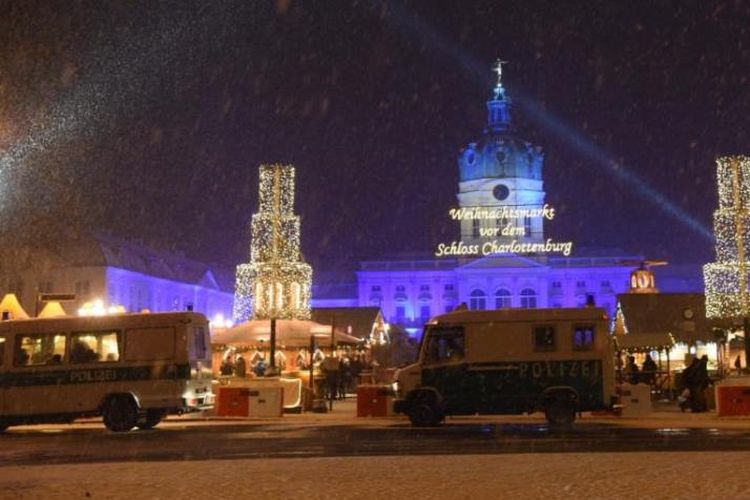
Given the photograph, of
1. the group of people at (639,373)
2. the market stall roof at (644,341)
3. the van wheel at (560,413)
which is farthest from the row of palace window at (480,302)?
the van wheel at (560,413)

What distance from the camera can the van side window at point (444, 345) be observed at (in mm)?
22734

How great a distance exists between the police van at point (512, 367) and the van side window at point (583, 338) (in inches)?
0.6

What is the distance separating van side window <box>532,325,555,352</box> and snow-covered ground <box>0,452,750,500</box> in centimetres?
759

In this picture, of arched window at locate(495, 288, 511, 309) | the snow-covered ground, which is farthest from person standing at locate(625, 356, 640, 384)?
arched window at locate(495, 288, 511, 309)

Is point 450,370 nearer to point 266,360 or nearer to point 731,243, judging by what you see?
point 731,243

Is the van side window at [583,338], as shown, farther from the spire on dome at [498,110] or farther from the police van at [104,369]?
the spire on dome at [498,110]

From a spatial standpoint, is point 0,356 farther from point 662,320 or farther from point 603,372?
point 662,320

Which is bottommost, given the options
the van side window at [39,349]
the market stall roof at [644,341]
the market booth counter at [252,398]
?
the market booth counter at [252,398]

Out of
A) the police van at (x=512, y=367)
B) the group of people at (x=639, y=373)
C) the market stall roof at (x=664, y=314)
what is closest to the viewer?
the police van at (x=512, y=367)

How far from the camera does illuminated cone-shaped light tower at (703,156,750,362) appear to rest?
35.2 meters

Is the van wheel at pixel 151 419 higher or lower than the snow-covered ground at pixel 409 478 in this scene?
higher

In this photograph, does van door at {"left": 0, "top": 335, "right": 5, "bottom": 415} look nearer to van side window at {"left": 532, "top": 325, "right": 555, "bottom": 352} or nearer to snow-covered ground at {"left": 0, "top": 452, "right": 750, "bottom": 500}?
snow-covered ground at {"left": 0, "top": 452, "right": 750, "bottom": 500}

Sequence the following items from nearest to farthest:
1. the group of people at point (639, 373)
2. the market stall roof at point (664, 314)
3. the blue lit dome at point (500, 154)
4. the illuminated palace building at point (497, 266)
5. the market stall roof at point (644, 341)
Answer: the group of people at point (639, 373) < the market stall roof at point (644, 341) < the market stall roof at point (664, 314) < the illuminated palace building at point (497, 266) < the blue lit dome at point (500, 154)

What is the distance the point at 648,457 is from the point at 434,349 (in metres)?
9.14
